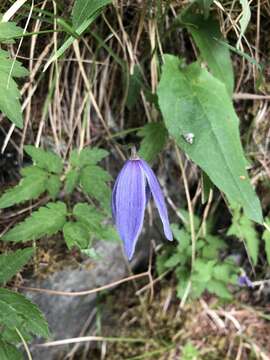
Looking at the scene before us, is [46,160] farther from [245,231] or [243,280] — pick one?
[243,280]

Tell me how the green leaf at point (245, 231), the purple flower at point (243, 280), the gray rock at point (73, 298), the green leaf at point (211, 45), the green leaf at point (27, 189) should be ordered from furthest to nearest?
the purple flower at point (243, 280), the green leaf at point (245, 231), the gray rock at point (73, 298), the green leaf at point (211, 45), the green leaf at point (27, 189)

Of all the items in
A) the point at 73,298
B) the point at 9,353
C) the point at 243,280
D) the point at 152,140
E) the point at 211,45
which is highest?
the point at 211,45

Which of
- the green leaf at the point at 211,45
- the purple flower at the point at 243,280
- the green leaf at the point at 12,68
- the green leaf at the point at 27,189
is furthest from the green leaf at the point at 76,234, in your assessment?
the purple flower at the point at 243,280

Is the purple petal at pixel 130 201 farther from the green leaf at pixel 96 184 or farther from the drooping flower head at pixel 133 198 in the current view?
the green leaf at pixel 96 184

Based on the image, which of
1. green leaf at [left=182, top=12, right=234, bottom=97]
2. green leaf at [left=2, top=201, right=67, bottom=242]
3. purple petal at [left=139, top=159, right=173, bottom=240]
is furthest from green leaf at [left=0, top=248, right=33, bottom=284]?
green leaf at [left=182, top=12, right=234, bottom=97]

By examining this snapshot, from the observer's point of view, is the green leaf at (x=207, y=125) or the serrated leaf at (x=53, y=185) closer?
the green leaf at (x=207, y=125)

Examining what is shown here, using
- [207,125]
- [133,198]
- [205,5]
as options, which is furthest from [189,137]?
[205,5]
